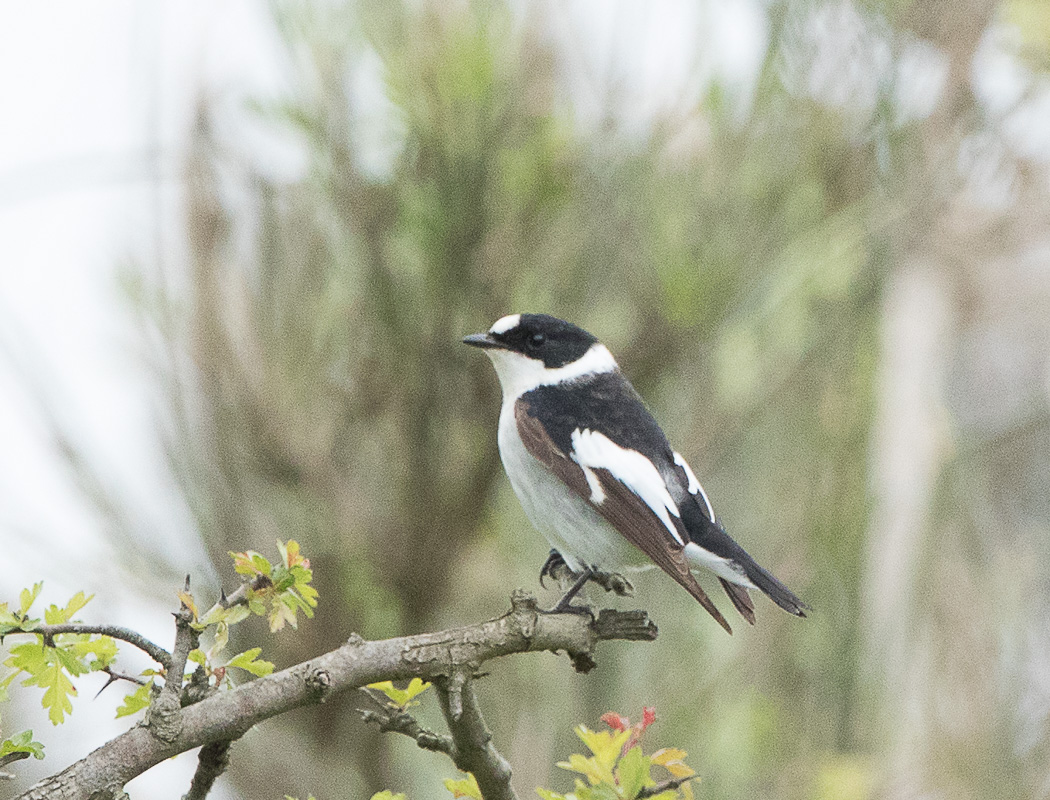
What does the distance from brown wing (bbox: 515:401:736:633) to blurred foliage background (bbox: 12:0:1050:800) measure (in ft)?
3.92

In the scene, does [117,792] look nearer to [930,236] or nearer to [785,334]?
[785,334]

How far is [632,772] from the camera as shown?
1.25 meters

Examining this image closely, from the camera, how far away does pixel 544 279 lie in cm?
371

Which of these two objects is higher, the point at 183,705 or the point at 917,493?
the point at 917,493

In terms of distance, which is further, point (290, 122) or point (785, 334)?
point (785, 334)

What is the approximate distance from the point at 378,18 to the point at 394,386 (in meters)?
1.14

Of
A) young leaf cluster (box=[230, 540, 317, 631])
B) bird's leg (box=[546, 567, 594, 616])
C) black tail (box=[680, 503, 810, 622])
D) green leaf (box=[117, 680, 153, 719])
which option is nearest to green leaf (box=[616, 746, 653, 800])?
young leaf cluster (box=[230, 540, 317, 631])

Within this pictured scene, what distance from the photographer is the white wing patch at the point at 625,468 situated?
2.45 metres

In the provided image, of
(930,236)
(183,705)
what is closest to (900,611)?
(930,236)

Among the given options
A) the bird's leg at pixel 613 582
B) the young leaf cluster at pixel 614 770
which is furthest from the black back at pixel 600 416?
the young leaf cluster at pixel 614 770

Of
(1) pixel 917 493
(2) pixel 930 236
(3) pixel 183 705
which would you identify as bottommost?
(3) pixel 183 705

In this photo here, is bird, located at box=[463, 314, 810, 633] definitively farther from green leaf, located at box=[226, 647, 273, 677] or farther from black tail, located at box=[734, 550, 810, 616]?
green leaf, located at box=[226, 647, 273, 677]

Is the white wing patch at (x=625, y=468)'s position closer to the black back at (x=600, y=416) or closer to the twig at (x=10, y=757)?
the black back at (x=600, y=416)

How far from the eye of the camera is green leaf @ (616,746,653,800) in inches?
49.4
